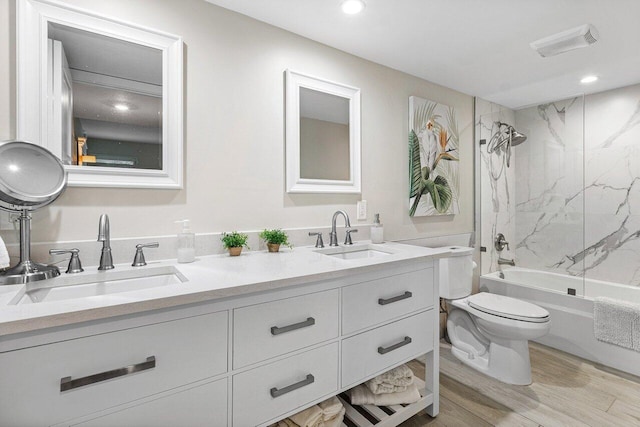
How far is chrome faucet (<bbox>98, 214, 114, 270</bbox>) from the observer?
120 centimetres

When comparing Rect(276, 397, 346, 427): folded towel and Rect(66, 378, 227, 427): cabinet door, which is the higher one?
Rect(66, 378, 227, 427): cabinet door

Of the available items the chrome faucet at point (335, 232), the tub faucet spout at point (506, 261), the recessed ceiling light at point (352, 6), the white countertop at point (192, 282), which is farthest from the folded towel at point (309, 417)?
the tub faucet spout at point (506, 261)

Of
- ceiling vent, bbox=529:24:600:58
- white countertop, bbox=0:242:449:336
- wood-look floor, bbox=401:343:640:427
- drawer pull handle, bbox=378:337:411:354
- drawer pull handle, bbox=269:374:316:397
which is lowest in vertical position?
wood-look floor, bbox=401:343:640:427

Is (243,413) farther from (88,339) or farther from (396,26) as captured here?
(396,26)

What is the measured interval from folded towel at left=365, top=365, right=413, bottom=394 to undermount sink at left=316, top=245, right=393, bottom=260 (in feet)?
2.02

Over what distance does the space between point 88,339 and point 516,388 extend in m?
2.33

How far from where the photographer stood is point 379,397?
155 centimetres

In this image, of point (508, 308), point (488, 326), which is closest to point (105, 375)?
point (488, 326)

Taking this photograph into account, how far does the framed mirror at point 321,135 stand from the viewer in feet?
5.98

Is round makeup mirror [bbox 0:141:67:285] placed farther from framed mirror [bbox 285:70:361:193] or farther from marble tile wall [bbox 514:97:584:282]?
marble tile wall [bbox 514:97:584:282]

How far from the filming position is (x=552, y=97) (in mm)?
3051

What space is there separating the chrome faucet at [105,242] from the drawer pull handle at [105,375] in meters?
0.51

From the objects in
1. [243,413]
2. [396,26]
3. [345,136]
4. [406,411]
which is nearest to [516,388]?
[406,411]

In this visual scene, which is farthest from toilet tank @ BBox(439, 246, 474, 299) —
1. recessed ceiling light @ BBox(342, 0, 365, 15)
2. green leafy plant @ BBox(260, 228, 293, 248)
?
recessed ceiling light @ BBox(342, 0, 365, 15)
